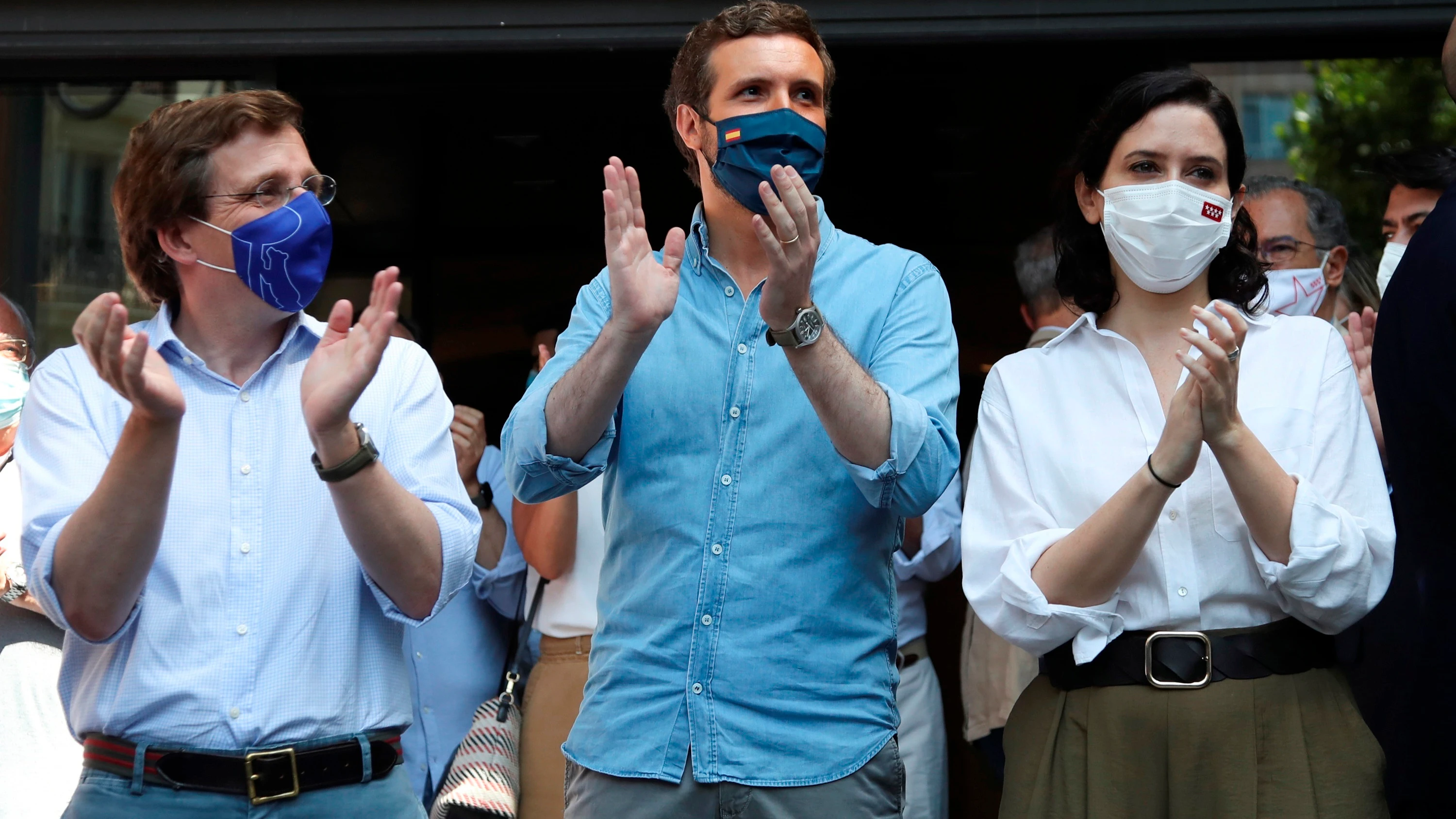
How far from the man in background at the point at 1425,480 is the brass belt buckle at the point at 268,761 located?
2.01 m

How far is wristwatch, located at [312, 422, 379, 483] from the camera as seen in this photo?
83.8 inches

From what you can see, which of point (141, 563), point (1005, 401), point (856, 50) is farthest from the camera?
point (856, 50)

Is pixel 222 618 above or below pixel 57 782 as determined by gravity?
above

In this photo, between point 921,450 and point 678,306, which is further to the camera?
point 678,306

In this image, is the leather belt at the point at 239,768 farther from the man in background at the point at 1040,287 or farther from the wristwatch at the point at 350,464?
the man in background at the point at 1040,287

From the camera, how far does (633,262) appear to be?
7.34 ft

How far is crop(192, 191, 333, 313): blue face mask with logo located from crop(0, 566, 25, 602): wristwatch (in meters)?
1.00

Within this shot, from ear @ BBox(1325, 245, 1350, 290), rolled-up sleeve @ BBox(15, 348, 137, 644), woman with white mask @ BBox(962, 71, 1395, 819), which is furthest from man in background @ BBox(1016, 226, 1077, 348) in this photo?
rolled-up sleeve @ BBox(15, 348, 137, 644)

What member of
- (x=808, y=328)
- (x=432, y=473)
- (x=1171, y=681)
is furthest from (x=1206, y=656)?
(x=432, y=473)

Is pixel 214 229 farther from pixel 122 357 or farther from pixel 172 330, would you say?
pixel 122 357

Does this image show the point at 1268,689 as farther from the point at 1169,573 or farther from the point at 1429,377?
the point at 1429,377

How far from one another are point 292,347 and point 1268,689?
6.17ft

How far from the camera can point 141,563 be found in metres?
2.15

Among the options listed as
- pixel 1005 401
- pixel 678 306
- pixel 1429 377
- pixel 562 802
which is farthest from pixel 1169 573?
pixel 562 802
